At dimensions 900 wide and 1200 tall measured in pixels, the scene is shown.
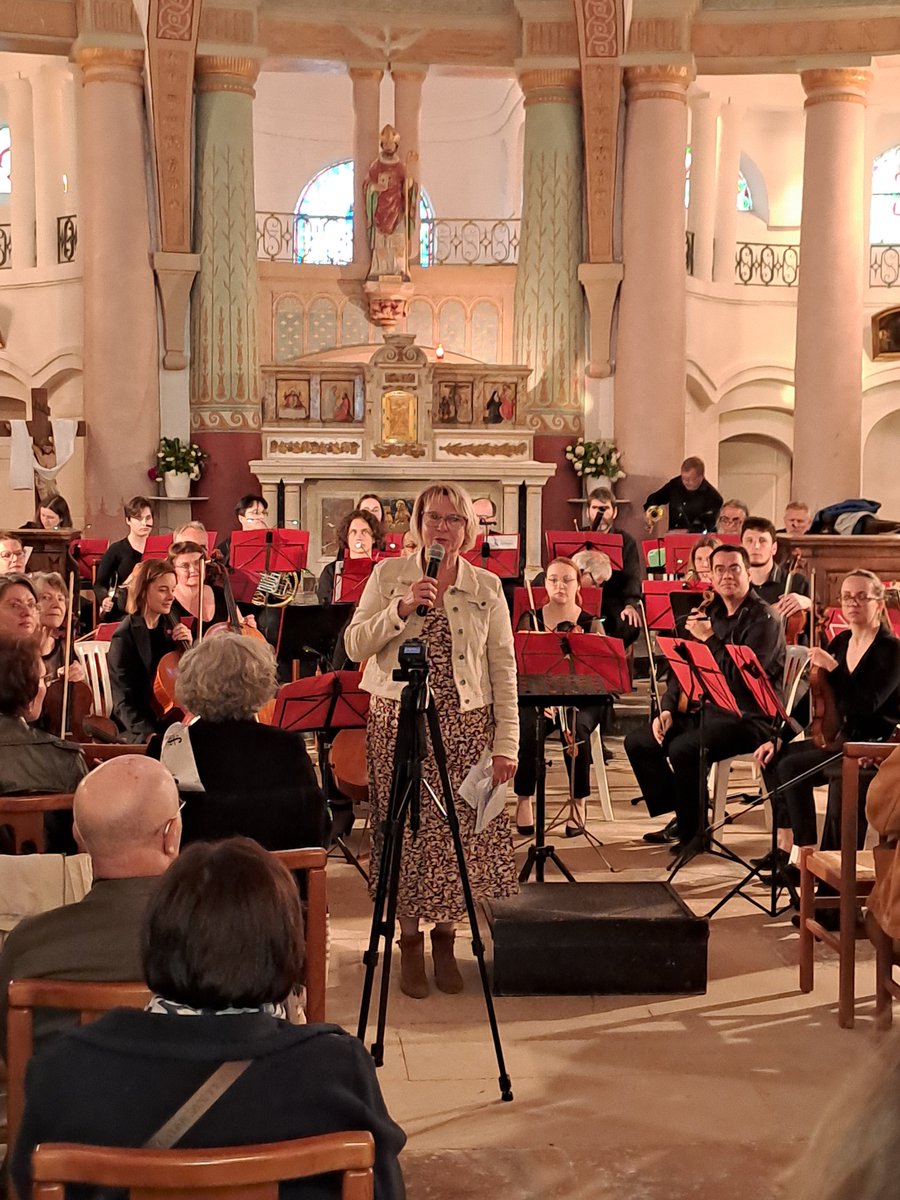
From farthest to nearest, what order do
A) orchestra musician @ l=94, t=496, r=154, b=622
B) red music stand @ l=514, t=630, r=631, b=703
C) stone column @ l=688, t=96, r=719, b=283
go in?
stone column @ l=688, t=96, r=719, b=283 < orchestra musician @ l=94, t=496, r=154, b=622 < red music stand @ l=514, t=630, r=631, b=703

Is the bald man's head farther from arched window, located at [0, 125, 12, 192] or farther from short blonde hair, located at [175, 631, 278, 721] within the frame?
arched window, located at [0, 125, 12, 192]

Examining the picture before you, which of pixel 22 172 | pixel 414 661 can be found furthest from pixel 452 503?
pixel 22 172

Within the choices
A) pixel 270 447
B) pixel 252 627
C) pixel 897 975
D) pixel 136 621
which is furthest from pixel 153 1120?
pixel 270 447

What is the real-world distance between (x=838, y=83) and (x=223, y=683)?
12274mm

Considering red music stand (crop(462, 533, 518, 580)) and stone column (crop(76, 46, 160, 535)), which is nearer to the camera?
red music stand (crop(462, 533, 518, 580))

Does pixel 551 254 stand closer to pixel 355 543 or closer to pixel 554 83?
pixel 554 83

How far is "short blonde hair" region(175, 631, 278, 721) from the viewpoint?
401 cm

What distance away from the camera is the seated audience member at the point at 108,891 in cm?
266

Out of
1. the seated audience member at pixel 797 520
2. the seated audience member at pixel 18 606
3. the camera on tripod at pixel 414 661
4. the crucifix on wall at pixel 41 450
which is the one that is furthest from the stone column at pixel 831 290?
the camera on tripod at pixel 414 661

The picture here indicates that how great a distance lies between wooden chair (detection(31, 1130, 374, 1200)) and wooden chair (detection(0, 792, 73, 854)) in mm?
1915

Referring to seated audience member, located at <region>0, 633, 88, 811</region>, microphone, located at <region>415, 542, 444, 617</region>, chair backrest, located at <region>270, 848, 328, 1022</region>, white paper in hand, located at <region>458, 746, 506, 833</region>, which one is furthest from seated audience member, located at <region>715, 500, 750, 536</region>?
chair backrest, located at <region>270, 848, 328, 1022</region>

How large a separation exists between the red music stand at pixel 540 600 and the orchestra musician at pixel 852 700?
6.95ft

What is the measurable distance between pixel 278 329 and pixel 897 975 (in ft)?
41.9

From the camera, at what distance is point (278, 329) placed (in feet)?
54.8
